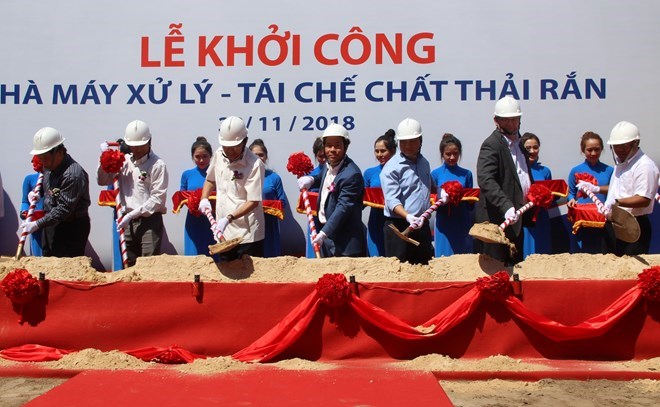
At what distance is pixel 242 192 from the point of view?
650 cm

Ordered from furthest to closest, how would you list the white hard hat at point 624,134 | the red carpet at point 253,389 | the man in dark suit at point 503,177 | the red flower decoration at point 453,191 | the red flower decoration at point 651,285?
the red flower decoration at point 453,191 → the white hard hat at point 624,134 → the man in dark suit at point 503,177 → the red flower decoration at point 651,285 → the red carpet at point 253,389

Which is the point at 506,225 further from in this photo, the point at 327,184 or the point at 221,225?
the point at 221,225

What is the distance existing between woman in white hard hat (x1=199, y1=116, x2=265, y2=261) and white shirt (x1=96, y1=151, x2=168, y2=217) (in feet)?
2.20

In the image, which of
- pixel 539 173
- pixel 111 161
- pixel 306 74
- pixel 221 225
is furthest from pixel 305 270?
pixel 306 74

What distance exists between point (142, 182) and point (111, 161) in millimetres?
332

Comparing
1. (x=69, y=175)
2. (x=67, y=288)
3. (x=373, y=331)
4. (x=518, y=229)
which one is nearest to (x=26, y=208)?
(x=69, y=175)

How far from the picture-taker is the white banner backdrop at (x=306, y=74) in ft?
27.7

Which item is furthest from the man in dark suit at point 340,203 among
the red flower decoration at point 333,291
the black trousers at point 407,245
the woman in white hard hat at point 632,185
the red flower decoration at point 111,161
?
the woman in white hard hat at point 632,185

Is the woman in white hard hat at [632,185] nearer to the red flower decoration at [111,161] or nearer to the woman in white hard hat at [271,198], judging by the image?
the woman in white hard hat at [271,198]

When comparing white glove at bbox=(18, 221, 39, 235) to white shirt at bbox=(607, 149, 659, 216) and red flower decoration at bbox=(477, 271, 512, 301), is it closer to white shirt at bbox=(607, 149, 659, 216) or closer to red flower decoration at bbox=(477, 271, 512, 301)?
red flower decoration at bbox=(477, 271, 512, 301)

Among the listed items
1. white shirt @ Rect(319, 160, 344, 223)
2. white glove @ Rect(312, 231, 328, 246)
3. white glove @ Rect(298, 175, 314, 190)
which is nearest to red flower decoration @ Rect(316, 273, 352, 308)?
white glove @ Rect(312, 231, 328, 246)

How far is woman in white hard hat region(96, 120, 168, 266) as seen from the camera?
7.00 metres

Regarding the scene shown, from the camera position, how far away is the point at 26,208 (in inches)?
334

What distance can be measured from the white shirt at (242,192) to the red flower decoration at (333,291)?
89 centimetres
